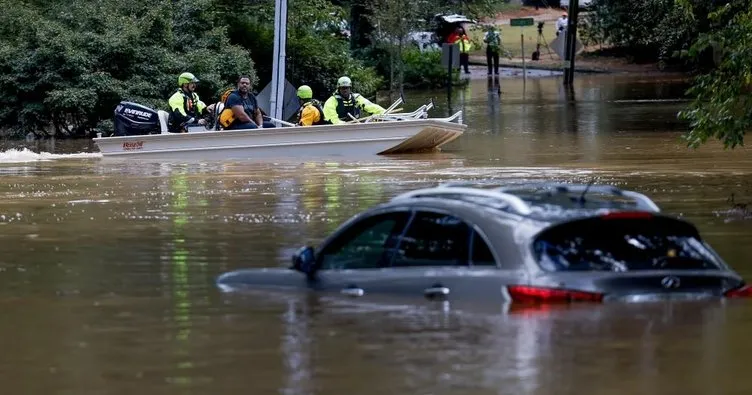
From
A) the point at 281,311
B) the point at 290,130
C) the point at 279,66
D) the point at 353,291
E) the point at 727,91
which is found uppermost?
the point at 279,66

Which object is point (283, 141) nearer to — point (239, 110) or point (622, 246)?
point (239, 110)

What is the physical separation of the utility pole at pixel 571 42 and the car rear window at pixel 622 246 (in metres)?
39.8

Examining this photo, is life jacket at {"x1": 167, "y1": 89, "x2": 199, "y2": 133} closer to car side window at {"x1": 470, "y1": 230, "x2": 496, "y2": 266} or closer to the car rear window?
car side window at {"x1": 470, "y1": 230, "x2": 496, "y2": 266}

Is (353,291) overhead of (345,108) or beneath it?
beneath

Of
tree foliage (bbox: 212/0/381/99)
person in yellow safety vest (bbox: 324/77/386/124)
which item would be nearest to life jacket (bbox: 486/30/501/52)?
tree foliage (bbox: 212/0/381/99)

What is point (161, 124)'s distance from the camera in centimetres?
2783

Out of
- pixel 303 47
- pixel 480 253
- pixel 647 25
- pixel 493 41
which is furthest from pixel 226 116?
pixel 493 41

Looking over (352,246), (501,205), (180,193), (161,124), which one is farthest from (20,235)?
(161,124)

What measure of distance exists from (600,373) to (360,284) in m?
2.25

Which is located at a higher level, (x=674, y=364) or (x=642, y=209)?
(x=642, y=209)

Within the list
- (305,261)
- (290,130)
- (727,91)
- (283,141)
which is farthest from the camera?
(283,141)

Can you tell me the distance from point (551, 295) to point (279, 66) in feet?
68.5

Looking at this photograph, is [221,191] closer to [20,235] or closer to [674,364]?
[20,235]

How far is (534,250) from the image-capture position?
29.0 feet
